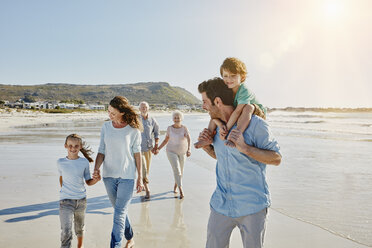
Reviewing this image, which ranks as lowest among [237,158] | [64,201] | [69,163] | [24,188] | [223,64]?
[24,188]

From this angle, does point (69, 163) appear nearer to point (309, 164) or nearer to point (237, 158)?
point (237, 158)

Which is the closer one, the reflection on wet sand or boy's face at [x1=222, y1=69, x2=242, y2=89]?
boy's face at [x1=222, y1=69, x2=242, y2=89]

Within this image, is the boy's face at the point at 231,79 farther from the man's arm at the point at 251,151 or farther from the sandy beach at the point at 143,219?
the sandy beach at the point at 143,219

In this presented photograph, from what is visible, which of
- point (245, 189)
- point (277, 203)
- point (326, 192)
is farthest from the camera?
point (326, 192)

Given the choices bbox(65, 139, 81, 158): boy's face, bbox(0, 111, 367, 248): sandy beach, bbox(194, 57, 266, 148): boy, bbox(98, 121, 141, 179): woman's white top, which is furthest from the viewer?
bbox(0, 111, 367, 248): sandy beach

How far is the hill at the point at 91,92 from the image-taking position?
138 m

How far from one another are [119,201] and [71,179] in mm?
599

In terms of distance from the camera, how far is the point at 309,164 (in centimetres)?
1035

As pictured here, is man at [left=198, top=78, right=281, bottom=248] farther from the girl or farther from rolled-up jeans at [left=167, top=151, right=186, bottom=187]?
rolled-up jeans at [left=167, top=151, right=186, bottom=187]

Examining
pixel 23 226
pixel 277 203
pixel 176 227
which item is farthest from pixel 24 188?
pixel 277 203

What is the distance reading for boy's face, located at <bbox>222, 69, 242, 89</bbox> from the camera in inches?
92.4

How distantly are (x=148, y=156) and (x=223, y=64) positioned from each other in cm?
482

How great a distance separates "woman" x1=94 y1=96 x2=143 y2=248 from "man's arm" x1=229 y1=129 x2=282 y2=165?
1897 millimetres

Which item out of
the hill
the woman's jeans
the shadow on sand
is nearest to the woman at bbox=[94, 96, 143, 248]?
the woman's jeans
